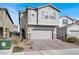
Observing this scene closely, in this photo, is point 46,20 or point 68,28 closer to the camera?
point 46,20

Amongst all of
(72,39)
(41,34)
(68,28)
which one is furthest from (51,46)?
(68,28)

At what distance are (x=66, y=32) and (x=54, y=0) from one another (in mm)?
6062

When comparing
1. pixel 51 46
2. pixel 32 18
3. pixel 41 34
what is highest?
pixel 32 18

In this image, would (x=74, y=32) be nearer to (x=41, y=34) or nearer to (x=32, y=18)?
(x=41, y=34)

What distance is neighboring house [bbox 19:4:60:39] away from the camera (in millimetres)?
19562

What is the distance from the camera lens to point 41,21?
21.2m

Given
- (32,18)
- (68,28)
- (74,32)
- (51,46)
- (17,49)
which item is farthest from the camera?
(68,28)

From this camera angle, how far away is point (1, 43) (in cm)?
1677

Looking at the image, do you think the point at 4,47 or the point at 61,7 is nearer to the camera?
the point at 4,47

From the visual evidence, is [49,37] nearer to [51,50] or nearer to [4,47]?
[51,50]

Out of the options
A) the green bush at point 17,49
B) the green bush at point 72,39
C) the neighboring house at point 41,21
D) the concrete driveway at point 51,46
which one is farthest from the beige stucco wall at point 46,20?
the green bush at point 17,49

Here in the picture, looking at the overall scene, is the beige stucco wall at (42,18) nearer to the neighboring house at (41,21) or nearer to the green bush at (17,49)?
the neighboring house at (41,21)
